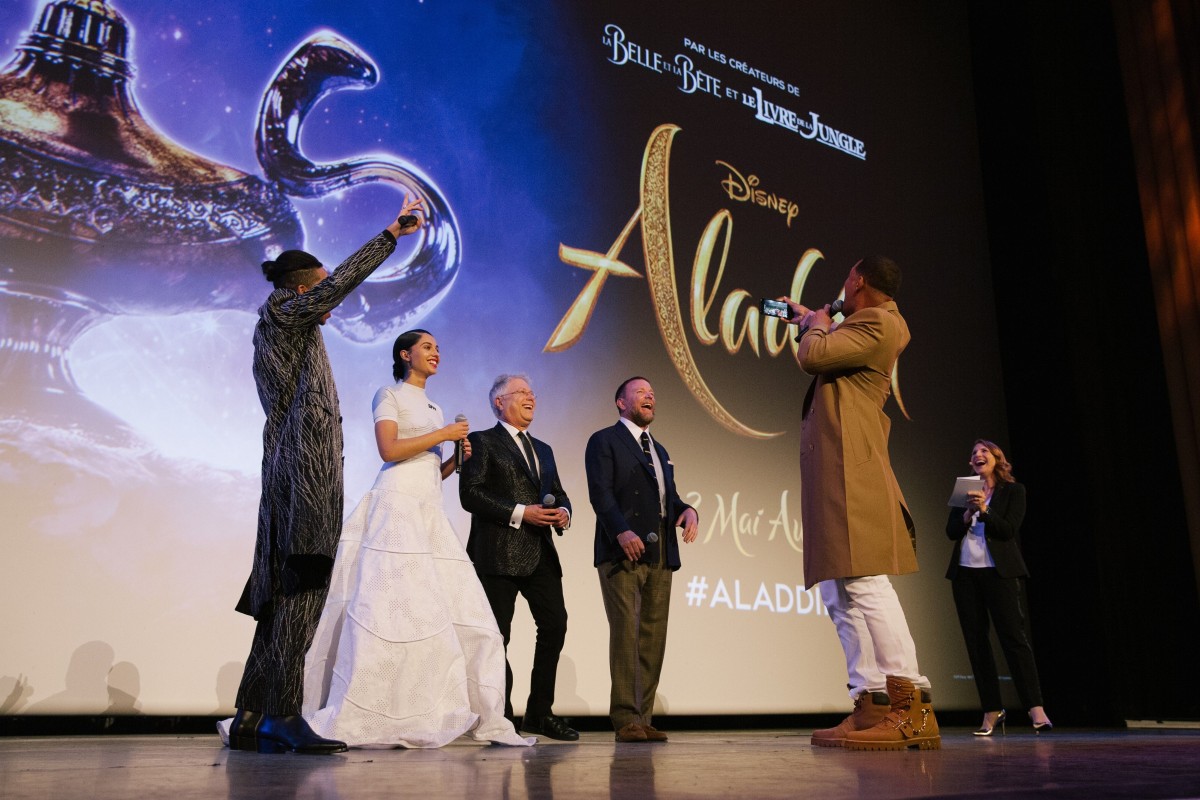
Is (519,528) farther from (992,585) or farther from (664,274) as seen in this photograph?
(992,585)

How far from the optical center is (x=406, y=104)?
4.44 m

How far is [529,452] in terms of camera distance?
12.2ft

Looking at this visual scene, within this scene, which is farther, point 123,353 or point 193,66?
point 193,66

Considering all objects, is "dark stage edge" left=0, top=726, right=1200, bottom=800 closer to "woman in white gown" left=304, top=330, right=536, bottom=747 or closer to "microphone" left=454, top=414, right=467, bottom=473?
"woman in white gown" left=304, top=330, right=536, bottom=747

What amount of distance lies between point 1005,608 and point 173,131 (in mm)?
3968

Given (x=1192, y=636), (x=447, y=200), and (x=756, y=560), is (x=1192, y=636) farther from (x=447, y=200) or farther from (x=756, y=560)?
(x=447, y=200)

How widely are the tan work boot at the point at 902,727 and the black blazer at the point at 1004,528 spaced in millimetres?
2081

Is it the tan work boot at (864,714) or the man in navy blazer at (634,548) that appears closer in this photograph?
the tan work boot at (864,714)

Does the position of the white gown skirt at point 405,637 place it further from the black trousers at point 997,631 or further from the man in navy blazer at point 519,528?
the black trousers at point 997,631

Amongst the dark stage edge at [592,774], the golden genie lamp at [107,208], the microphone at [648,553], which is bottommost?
the dark stage edge at [592,774]

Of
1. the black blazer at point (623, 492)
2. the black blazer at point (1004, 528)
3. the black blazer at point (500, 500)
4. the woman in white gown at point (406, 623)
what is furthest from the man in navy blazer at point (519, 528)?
the black blazer at point (1004, 528)

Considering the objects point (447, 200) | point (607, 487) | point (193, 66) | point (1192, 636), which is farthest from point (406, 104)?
point (1192, 636)

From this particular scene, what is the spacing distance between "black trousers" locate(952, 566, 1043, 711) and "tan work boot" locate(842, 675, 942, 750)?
2.01m

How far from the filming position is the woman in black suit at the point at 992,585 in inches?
178
